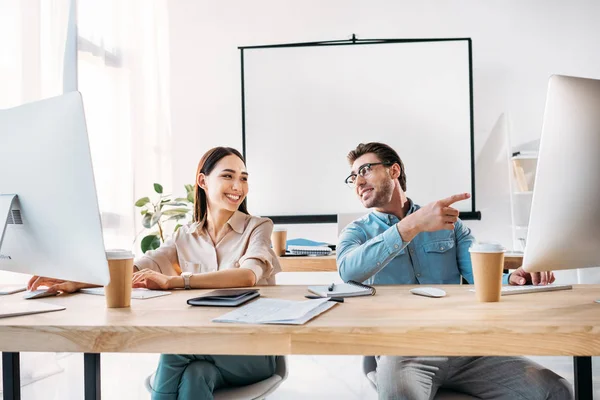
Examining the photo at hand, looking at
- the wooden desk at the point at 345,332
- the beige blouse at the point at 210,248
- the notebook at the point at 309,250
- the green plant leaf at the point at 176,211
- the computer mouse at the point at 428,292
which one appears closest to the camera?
the wooden desk at the point at 345,332

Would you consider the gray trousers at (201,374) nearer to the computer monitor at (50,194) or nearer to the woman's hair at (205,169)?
the computer monitor at (50,194)

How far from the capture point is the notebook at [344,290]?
49.9 inches

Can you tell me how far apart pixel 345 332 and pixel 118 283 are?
0.54 metres

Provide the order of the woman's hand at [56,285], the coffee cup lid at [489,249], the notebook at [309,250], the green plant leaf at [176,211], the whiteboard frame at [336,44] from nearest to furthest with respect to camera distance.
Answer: the coffee cup lid at [489,249] < the woman's hand at [56,285] < the notebook at [309,250] < the green plant leaf at [176,211] < the whiteboard frame at [336,44]

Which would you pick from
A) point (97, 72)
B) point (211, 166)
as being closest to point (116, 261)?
point (211, 166)

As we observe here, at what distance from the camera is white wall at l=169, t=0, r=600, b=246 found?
4.12 m

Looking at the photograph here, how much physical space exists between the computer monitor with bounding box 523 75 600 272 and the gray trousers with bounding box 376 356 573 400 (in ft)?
1.04

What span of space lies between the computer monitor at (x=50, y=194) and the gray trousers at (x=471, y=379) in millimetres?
689

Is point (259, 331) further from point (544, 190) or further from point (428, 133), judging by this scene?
point (428, 133)

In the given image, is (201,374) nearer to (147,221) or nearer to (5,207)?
(5,207)

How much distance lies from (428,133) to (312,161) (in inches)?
35.2

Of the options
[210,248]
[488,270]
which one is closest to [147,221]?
[210,248]

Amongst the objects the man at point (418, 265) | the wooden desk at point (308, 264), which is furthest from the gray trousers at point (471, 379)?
the wooden desk at point (308, 264)

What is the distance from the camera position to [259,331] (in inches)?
36.0
